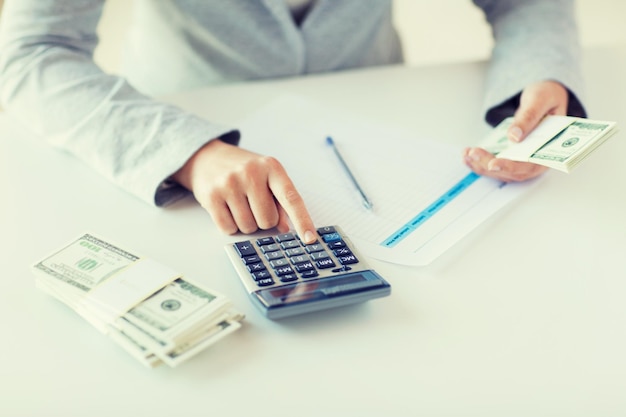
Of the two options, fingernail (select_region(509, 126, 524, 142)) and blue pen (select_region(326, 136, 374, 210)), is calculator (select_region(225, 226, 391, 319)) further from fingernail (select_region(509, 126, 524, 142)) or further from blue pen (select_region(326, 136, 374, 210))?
fingernail (select_region(509, 126, 524, 142))

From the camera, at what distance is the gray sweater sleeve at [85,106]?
737mm

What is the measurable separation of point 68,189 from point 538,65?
595mm

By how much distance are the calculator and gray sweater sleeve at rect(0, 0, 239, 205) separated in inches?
6.4

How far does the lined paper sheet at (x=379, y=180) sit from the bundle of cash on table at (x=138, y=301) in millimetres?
175

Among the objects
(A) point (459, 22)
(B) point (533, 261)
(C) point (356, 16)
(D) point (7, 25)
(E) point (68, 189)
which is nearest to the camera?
(B) point (533, 261)

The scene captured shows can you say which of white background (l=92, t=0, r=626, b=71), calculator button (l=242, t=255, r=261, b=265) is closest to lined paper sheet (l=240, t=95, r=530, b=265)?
calculator button (l=242, t=255, r=261, b=265)

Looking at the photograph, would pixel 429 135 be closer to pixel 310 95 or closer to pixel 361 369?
pixel 310 95

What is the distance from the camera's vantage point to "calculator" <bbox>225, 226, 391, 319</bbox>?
54 cm

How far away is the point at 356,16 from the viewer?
106cm

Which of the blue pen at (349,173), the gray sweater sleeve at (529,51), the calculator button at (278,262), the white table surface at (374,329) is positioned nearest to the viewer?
the white table surface at (374,329)

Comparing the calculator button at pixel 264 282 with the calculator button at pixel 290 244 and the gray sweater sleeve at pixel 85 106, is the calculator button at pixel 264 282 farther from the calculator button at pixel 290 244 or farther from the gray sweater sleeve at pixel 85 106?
the gray sweater sleeve at pixel 85 106

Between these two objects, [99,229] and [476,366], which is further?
[99,229]

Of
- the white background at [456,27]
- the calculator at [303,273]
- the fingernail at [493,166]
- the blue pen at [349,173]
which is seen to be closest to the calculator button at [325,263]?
the calculator at [303,273]

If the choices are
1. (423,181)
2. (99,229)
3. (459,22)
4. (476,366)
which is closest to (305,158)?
(423,181)
